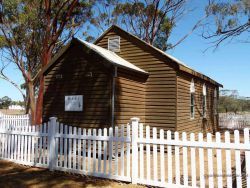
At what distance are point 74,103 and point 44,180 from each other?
5.40 metres

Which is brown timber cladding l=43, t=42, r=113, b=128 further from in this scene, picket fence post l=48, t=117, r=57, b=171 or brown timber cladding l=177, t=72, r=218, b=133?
brown timber cladding l=177, t=72, r=218, b=133

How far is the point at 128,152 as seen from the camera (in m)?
6.93

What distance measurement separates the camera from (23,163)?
29.3 ft

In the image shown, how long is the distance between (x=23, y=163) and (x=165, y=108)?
7059 mm

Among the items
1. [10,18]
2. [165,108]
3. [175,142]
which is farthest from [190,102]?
[10,18]

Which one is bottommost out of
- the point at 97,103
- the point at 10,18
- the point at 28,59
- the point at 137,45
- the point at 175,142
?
the point at 175,142

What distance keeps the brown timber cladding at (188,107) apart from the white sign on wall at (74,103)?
15.5 ft

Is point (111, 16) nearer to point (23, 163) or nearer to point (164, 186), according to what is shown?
point (23, 163)

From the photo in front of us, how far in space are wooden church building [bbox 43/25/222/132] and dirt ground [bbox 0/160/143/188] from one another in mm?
3630

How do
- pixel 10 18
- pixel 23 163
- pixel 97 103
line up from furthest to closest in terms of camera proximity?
pixel 10 18
pixel 97 103
pixel 23 163

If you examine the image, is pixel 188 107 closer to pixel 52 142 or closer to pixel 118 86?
pixel 118 86

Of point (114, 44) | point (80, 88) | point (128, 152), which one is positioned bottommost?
point (128, 152)

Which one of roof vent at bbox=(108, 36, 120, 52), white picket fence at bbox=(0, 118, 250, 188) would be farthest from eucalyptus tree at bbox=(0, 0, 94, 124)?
white picket fence at bbox=(0, 118, 250, 188)

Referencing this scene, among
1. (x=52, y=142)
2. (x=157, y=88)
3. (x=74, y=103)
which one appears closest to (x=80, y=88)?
(x=74, y=103)
